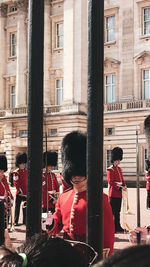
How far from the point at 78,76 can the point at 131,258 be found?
23.2 m

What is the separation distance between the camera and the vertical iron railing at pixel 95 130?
210 centimetres

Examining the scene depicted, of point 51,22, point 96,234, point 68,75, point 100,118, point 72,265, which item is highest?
point 51,22

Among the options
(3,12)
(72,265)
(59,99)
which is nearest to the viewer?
(72,265)

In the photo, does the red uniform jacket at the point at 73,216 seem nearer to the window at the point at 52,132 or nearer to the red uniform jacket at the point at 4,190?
the red uniform jacket at the point at 4,190

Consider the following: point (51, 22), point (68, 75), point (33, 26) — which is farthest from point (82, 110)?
point (33, 26)

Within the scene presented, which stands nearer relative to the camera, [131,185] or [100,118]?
[100,118]

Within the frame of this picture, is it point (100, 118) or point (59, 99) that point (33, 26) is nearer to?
point (100, 118)

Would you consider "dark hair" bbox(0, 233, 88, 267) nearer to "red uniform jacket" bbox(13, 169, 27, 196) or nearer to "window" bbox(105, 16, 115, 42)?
"red uniform jacket" bbox(13, 169, 27, 196)

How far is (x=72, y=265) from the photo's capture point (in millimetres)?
1147

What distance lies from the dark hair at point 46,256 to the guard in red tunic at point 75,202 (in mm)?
1560

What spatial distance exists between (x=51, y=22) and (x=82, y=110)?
6118 millimetres

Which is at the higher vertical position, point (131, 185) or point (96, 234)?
point (96, 234)

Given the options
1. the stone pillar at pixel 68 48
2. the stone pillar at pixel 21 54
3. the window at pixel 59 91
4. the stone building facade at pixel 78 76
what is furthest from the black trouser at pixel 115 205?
the stone pillar at pixel 21 54

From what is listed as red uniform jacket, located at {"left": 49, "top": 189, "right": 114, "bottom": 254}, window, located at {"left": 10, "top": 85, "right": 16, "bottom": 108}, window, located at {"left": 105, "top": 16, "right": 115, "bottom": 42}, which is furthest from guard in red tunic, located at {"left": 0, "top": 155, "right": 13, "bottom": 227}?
window, located at {"left": 10, "top": 85, "right": 16, "bottom": 108}
